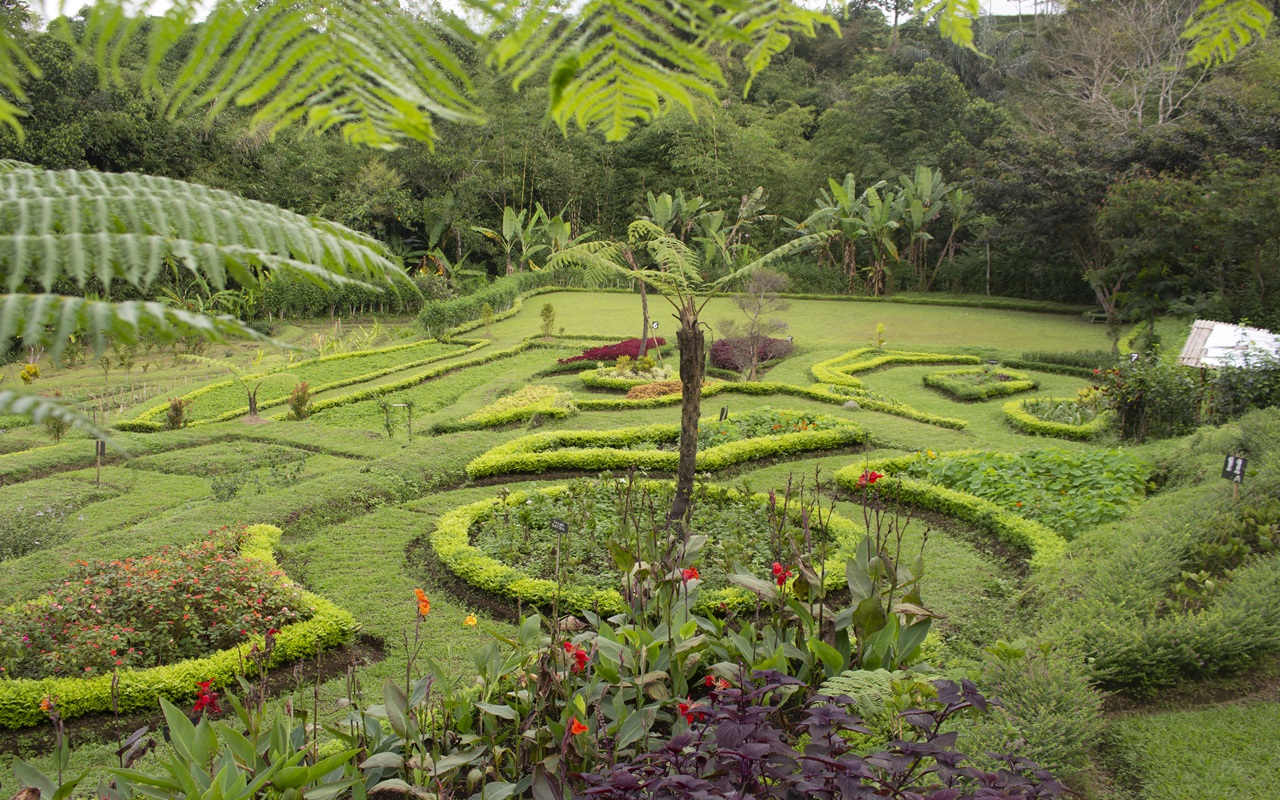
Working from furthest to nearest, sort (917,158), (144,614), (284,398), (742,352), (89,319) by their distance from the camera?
(917,158), (742,352), (284,398), (144,614), (89,319)

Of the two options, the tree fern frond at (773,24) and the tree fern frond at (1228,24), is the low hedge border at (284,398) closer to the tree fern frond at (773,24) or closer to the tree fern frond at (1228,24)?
the tree fern frond at (773,24)

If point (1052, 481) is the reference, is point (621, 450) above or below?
below

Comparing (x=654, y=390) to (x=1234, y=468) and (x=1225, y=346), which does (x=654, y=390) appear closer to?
(x=1225, y=346)

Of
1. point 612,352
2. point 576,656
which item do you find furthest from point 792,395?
point 576,656

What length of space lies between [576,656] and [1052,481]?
530 cm

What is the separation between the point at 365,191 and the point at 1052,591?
2244 centimetres

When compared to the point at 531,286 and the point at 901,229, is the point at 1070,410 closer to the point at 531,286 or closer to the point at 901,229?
the point at 901,229

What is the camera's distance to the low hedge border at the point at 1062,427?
8977 millimetres

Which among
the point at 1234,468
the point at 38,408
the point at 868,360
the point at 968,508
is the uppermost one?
the point at 38,408

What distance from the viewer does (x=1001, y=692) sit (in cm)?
331

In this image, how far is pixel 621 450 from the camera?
27.1ft

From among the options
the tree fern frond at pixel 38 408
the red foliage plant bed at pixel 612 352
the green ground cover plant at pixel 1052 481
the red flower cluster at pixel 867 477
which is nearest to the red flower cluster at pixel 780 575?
the red flower cluster at pixel 867 477

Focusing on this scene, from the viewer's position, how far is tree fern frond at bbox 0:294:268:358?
91 centimetres

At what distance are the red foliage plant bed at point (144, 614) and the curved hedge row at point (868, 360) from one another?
29.2 feet
